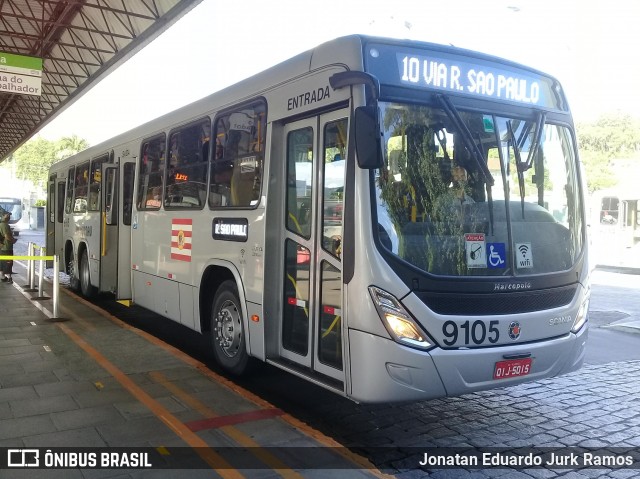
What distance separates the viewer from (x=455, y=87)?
440 centimetres

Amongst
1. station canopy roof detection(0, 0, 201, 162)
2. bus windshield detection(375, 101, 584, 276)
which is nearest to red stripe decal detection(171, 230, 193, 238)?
bus windshield detection(375, 101, 584, 276)

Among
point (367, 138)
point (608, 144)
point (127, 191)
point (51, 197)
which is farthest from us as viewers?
point (608, 144)

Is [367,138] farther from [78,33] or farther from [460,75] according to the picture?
[78,33]

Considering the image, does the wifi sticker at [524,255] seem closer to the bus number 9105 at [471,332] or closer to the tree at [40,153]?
the bus number 9105 at [471,332]

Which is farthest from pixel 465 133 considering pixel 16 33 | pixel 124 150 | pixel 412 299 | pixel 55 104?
pixel 55 104

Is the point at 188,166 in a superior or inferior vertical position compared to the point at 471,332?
superior

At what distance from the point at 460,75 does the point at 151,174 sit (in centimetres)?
511

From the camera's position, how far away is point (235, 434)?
4.25m

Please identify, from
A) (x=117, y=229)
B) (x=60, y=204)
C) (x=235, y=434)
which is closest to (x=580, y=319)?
(x=235, y=434)

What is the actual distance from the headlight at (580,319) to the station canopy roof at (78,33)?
11.1 meters

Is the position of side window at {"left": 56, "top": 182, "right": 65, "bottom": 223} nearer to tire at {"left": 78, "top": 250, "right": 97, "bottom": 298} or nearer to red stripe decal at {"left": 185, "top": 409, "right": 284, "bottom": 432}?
tire at {"left": 78, "top": 250, "right": 97, "bottom": 298}

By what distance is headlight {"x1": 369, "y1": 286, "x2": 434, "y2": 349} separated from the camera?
12.9 feet

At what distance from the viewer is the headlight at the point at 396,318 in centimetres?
394

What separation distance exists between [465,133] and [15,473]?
3.99 m
